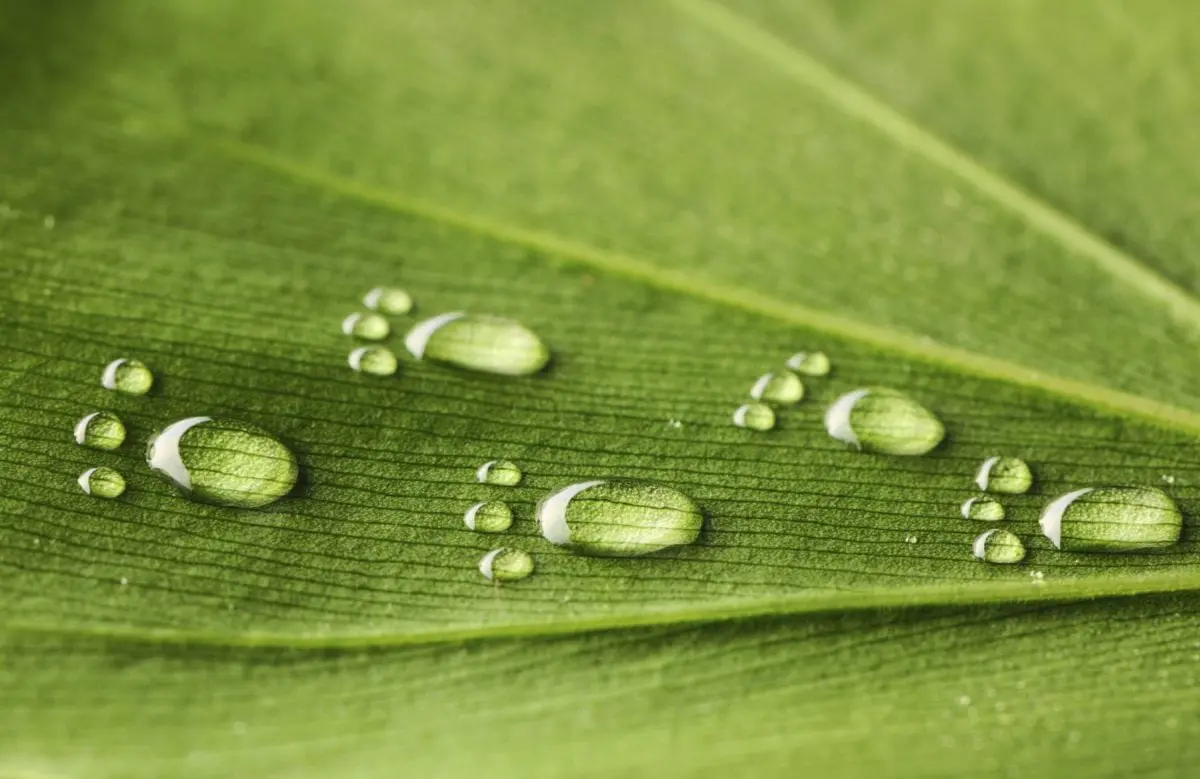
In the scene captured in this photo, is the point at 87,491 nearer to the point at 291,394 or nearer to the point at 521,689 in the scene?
the point at 291,394

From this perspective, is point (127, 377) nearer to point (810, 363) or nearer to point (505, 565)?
point (505, 565)

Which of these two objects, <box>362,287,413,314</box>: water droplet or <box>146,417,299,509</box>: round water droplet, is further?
<box>362,287,413,314</box>: water droplet

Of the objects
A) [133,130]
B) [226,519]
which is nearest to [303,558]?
[226,519]

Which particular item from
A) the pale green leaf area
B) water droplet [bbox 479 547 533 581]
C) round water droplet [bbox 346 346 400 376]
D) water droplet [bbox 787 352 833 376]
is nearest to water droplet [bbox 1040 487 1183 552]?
the pale green leaf area


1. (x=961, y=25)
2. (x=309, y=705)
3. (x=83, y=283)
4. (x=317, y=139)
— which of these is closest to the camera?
(x=309, y=705)

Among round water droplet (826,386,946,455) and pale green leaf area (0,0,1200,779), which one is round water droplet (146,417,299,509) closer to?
pale green leaf area (0,0,1200,779)

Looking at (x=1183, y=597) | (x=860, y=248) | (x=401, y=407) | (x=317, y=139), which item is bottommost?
(x=1183, y=597)

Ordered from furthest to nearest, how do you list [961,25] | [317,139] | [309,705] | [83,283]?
[961,25], [317,139], [83,283], [309,705]
